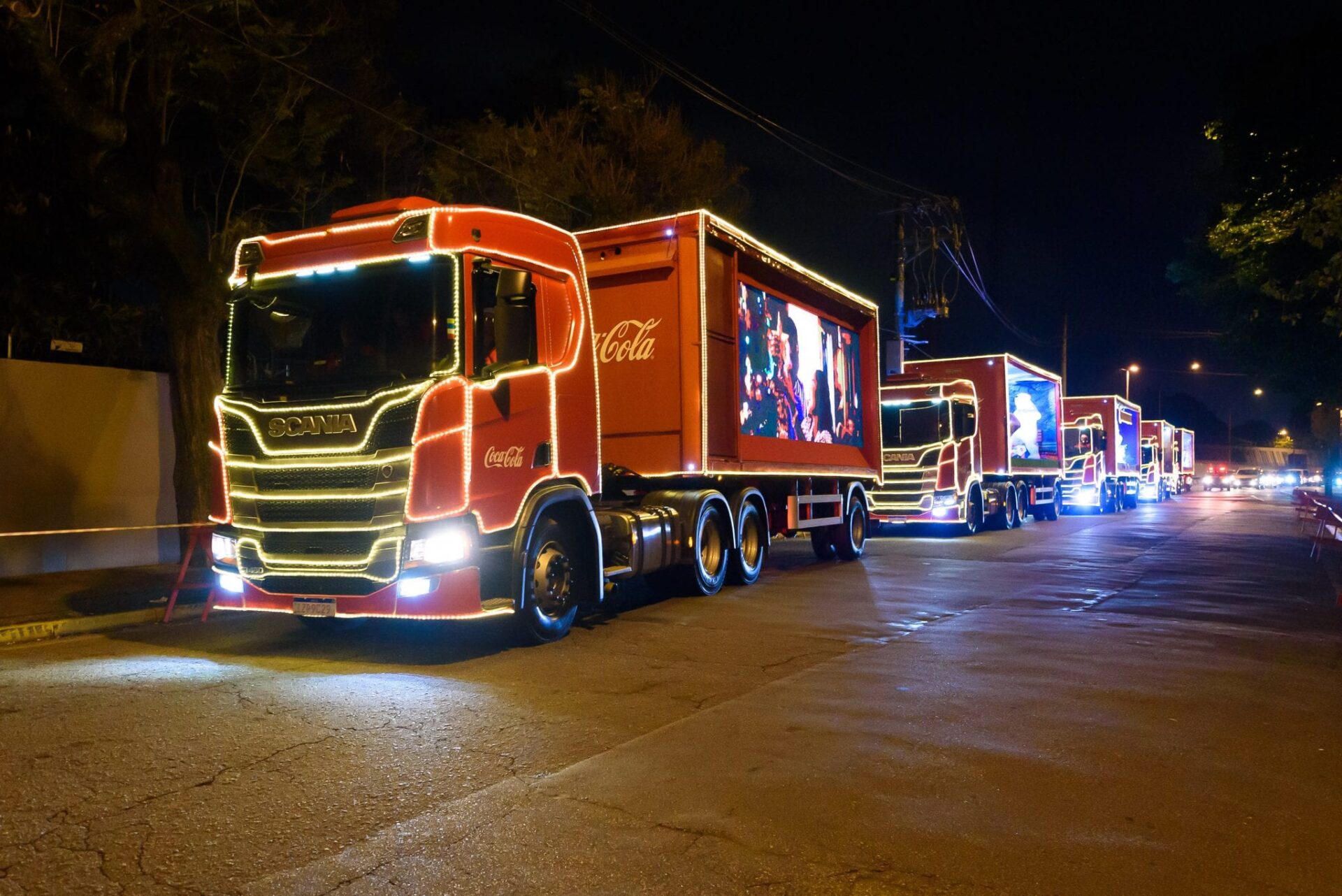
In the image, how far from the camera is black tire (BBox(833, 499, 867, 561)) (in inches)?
666

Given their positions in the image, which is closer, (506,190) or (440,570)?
(440,570)

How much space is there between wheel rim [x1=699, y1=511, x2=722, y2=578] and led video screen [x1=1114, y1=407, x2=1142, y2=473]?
100 feet

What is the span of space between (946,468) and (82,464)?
16.3m

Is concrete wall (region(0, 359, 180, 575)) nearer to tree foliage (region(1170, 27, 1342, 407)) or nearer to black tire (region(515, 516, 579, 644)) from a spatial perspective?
black tire (region(515, 516, 579, 644))

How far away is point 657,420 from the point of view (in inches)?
446

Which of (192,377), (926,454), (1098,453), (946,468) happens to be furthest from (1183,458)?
(192,377)

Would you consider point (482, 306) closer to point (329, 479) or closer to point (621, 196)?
point (329, 479)

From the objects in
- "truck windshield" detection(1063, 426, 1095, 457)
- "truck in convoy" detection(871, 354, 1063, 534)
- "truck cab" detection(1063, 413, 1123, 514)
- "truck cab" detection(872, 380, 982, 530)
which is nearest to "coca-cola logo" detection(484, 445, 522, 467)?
"truck in convoy" detection(871, 354, 1063, 534)

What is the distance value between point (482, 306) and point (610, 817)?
14.9ft

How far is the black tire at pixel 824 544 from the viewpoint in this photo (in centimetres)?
1705

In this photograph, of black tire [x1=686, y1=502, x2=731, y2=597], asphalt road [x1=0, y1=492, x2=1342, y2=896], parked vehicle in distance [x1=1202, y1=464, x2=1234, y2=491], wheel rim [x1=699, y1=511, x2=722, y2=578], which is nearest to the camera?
asphalt road [x1=0, y1=492, x2=1342, y2=896]

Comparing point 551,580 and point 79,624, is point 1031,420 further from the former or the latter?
point 79,624

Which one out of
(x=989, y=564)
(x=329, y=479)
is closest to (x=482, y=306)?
(x=329, y=479)

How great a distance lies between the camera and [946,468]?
73.1 ft
